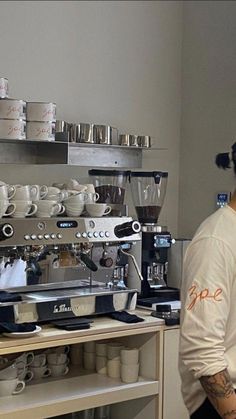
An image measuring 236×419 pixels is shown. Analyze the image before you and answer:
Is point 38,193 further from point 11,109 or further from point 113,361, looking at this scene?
point 113,361

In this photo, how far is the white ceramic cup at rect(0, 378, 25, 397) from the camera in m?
2.24

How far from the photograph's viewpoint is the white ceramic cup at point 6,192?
2213mm

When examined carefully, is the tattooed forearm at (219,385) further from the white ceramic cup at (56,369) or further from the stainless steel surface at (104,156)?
the stainless steel surface at (104,156)

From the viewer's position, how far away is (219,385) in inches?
56.6

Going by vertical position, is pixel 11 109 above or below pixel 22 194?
above

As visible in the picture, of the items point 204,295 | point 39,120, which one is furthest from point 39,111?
point 204,295

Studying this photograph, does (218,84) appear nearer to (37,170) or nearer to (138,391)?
(37,170)

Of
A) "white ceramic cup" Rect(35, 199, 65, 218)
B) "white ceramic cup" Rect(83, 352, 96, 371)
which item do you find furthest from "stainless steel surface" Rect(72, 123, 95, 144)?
"white ceramic cup" Rect(83, 352, 96, 371)

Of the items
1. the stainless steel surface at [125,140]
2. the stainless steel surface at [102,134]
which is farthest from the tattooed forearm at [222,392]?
the stainless steel surface at [125,140]

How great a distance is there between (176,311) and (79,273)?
0.43m

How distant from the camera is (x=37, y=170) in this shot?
284 centimetres

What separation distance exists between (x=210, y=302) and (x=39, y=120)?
1290 millimetres

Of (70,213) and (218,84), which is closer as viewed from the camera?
(70,213)

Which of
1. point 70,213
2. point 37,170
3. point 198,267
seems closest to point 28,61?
point 37,170
